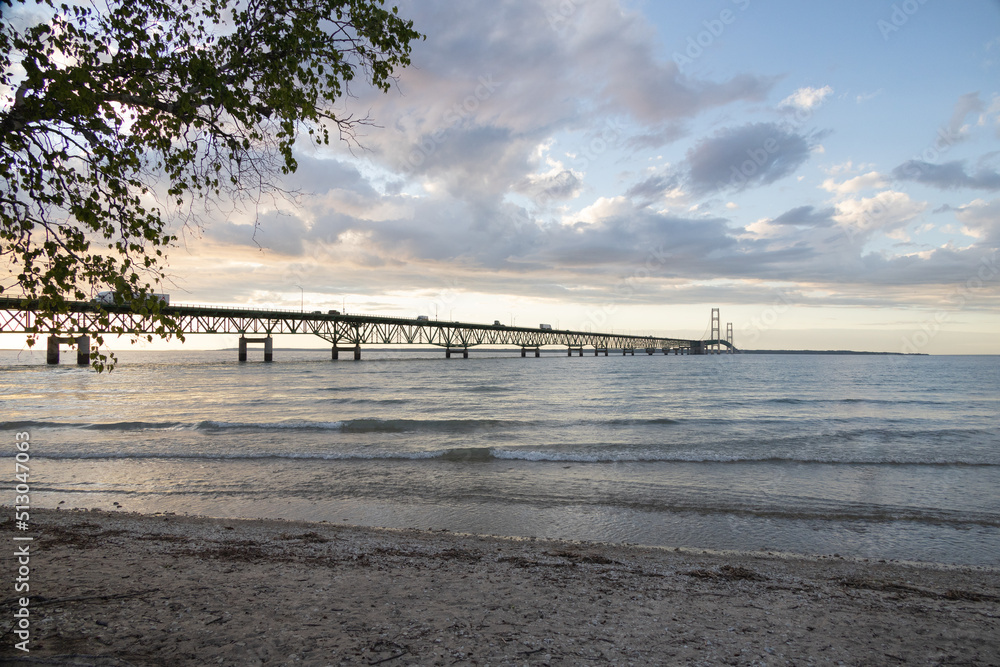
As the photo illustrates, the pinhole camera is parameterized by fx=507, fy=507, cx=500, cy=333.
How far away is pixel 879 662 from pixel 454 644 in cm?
356

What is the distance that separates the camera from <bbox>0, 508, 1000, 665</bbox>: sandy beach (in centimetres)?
413

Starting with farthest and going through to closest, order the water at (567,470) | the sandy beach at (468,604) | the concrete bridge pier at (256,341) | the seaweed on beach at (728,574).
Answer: the concrete bridge pier at (256,341) < the water at (567,470) < the seaweed on beach at (728,574) < the sandy beach at (468,604)

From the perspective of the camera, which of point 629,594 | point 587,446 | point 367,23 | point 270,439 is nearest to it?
point 367,23

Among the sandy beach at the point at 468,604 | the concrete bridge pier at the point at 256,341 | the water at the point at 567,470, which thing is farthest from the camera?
the concrete bridge pier at the point at 256,341

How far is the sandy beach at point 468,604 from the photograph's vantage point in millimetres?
4133

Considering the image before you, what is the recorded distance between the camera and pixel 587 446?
56.2 ft

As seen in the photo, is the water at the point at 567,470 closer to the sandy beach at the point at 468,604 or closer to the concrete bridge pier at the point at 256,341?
the sandy beach at the point at 468,604

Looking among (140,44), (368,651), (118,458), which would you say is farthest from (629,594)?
(118,458)

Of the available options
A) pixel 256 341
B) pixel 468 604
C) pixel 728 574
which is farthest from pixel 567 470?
pixel 256 341

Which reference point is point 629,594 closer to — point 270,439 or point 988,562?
point 988,562

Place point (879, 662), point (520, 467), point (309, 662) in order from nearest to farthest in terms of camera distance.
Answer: point (309, 662), point (879, 662), point (520, 467)

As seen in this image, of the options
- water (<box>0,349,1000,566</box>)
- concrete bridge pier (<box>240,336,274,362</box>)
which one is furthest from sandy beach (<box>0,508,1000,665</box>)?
concrete bridge pier (<box>240,336,274,362</box>)

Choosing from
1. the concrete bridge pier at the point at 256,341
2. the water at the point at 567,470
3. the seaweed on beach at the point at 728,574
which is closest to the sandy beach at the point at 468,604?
the seaweed on beach at the point at 728,574

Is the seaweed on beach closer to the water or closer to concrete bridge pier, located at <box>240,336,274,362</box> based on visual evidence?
the water
